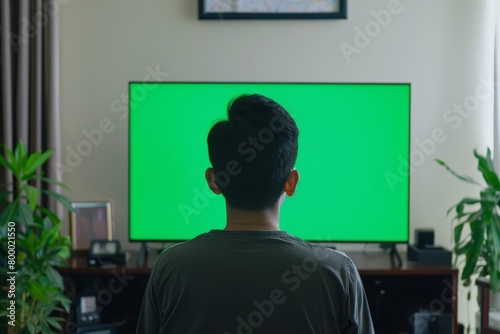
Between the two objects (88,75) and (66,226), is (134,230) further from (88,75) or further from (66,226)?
(88,75)

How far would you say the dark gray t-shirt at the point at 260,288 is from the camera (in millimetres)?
1193

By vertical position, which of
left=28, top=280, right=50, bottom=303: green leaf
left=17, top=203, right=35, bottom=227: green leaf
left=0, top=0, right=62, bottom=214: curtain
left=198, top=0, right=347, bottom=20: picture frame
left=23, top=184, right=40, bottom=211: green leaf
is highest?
left=198, top=0, right=347, bottom=20: picture frame

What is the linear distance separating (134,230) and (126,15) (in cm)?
114

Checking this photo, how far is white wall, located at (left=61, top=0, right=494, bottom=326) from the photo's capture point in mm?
3434

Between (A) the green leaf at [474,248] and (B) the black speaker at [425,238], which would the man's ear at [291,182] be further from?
(B) the black speaker at [425,238]

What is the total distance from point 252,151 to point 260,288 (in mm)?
295

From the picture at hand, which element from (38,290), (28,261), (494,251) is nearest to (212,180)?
(38,290)

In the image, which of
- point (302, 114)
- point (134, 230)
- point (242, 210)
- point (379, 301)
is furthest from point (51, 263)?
point (242, 210)

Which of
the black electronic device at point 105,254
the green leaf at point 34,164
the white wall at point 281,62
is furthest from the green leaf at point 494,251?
the green leaf at point 34,164

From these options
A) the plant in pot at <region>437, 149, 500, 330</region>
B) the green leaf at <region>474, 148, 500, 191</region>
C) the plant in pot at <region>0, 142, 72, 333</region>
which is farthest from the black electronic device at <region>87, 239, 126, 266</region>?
the green leaf at <region>474, 148, 500, 191</region>

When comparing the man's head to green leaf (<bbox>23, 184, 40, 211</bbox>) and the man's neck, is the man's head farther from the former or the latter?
green leaf (<bbox>23, 184, 40, 211</bbox>)

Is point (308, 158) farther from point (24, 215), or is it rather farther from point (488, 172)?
point (24, 215)

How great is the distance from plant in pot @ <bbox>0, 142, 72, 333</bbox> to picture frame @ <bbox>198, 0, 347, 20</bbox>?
1.13m

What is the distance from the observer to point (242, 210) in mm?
1344
